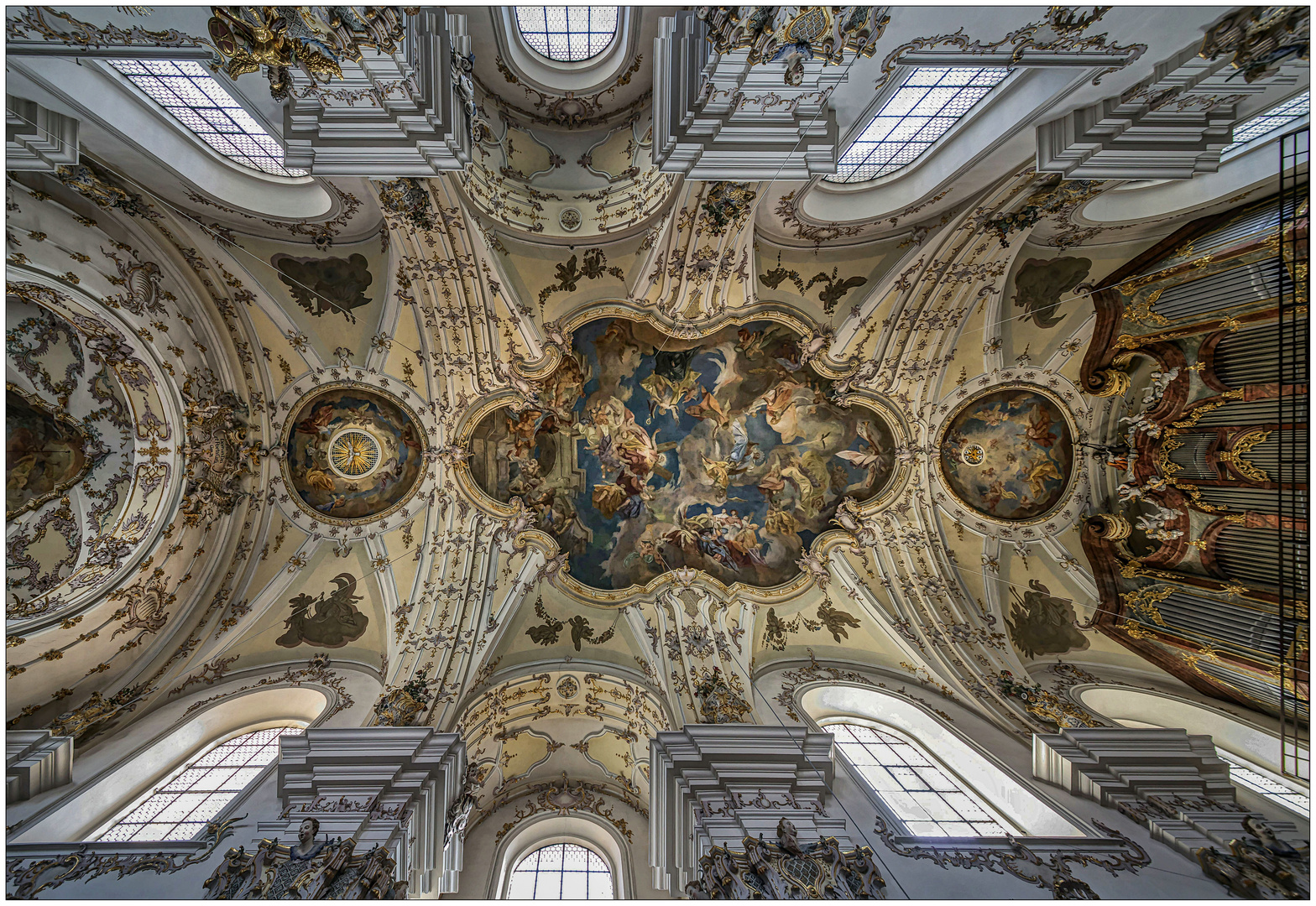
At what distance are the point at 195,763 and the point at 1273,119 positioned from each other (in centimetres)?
1802

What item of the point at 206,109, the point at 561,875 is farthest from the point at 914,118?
the point at 561,875

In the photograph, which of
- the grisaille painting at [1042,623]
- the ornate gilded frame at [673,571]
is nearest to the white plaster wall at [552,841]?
the ornate gilded frame at [673,571]

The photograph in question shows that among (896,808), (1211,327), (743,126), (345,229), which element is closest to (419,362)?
(345,229)

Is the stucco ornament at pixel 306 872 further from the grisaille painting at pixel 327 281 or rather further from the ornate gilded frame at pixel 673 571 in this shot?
the grisaille painting at pixel 327 281

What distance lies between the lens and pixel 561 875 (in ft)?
32.4

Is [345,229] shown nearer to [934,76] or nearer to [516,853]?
[934,76]

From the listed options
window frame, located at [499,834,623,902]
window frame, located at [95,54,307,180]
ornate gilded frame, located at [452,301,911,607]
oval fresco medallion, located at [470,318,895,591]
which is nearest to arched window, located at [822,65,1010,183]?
ornate gilded frame, located at [452,301,911,607]

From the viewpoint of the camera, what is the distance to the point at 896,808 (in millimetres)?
7480

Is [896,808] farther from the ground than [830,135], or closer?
closer

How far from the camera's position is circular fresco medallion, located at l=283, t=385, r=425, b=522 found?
32.2ft

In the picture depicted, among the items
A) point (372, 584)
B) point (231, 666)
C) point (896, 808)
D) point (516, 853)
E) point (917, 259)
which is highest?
point (917, 259)

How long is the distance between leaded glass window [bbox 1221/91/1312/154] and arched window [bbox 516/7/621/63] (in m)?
8.76

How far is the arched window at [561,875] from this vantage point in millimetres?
9609

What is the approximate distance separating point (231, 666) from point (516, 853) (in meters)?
6.58
